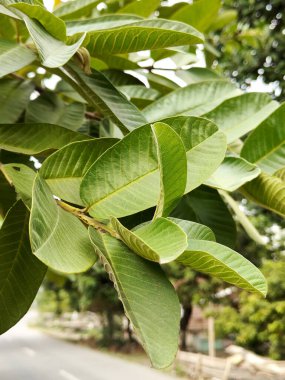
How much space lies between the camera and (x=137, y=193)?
0.28 m

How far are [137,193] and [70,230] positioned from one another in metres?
0.04

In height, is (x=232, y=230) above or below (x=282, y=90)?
above

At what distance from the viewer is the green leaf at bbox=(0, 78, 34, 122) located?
1.34 ft

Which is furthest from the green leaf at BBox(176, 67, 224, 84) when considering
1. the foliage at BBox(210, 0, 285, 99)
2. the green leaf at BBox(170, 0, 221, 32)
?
the foliage at BBox(210, 0, 285, 99)

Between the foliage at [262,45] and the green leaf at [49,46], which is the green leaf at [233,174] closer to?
the green leaf at [49,46]

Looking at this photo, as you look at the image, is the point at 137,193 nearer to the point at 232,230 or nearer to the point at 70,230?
the point at 70,230

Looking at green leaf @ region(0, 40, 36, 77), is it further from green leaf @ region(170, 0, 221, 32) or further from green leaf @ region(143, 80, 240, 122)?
green leaf @ region(170, 0, 221, 32)

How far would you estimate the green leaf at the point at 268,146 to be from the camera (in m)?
0.38

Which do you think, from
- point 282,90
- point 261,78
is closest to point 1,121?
point 282,90

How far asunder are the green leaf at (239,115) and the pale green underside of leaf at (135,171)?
119mm

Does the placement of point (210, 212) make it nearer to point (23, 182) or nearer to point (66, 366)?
point (23, 182)

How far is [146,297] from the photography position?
24cm

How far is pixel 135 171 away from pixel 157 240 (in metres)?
0.05

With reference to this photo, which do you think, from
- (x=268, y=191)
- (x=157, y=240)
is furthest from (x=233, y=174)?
(x=157, y=240)
